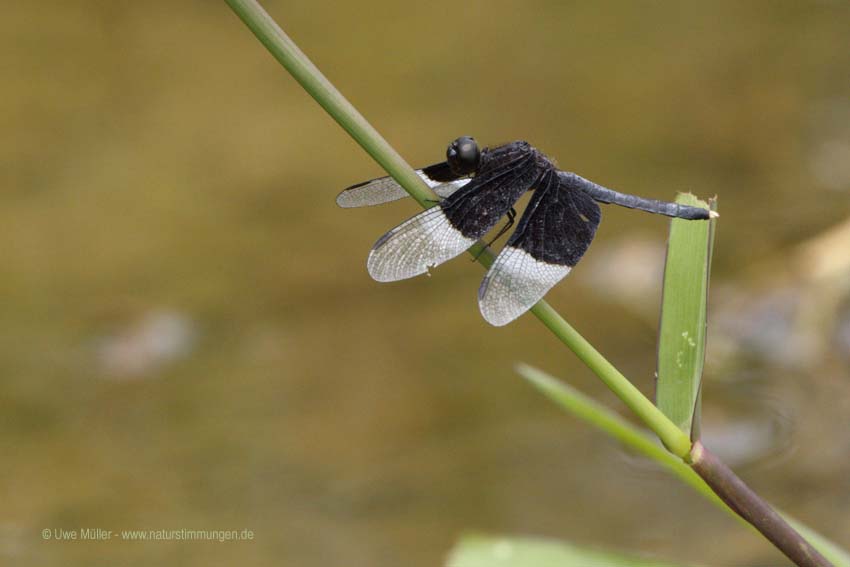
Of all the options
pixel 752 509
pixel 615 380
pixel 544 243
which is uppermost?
pixel 544 243

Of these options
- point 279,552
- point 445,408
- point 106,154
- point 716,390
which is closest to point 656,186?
point 716,390

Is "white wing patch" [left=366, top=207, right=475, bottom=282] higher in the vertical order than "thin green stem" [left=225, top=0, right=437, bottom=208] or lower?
higher

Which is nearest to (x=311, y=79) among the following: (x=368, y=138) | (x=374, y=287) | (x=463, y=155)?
(x=368, y=138)

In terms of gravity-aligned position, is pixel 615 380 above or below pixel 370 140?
below

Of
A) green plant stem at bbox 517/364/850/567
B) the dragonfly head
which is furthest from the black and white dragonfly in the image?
green plant stem at bbox 517/364/850/567

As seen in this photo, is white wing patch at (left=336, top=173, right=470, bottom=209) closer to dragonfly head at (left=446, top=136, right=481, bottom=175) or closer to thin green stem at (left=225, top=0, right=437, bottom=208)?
dragonfly head at (left=446, top=136, right=481, bottom=175)

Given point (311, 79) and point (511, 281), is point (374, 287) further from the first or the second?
point (311, 79)
